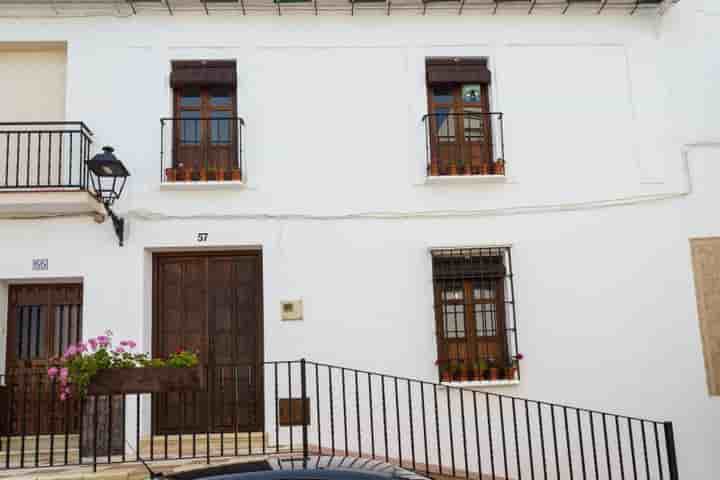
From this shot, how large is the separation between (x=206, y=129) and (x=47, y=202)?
2175 millimetres

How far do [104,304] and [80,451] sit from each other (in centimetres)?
183

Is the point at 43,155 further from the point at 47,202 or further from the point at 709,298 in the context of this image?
the point at 709,298

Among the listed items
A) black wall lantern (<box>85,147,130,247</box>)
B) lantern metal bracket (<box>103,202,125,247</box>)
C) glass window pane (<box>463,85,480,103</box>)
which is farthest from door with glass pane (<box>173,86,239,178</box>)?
glass window pane (<box>463,85,480,103</box>)

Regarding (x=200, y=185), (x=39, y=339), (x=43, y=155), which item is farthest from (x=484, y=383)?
(x=43, y=155)

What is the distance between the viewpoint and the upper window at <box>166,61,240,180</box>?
9.32 meters

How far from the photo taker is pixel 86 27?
934cm

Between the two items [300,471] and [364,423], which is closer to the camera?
[300,471]

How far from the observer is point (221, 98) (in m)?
9.62

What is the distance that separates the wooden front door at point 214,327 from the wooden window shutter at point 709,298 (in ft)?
18.4

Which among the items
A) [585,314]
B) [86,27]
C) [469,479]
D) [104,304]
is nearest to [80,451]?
[104,304]

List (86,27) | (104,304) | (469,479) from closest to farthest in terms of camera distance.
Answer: (469,479)
(104,304)
(86,27)

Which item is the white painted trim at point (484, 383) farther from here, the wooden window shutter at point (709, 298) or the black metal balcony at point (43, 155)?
the black metal balcony at point (43, 155)

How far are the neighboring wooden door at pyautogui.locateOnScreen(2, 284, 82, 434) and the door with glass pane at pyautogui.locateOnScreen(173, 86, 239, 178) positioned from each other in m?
2.22

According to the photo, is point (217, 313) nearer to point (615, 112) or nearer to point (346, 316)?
point (346, 316)
